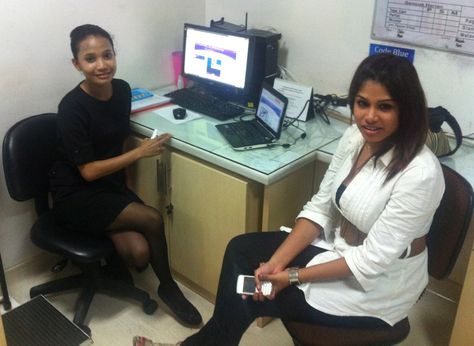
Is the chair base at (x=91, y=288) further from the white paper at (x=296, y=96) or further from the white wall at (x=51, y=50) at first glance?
the white paper at (x=296, y=96)

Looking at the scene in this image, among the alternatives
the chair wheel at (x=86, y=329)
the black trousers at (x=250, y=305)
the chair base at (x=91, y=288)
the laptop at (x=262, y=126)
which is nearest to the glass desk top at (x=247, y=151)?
the laptop at (x=262, y=126)

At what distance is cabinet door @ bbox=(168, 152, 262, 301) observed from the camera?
186 cm

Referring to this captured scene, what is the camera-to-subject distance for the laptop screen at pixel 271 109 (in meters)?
1.89

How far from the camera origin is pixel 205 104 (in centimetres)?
231

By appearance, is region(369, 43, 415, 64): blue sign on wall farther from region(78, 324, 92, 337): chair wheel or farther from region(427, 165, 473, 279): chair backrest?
region(78, 324, 92, 337): chair wheel

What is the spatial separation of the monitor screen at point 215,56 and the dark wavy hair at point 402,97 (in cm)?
103

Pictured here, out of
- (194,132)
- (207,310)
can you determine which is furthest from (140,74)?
(207,310)

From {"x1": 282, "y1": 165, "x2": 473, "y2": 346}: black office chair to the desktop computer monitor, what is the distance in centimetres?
113

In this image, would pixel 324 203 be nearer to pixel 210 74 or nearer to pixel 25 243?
pixel 210 74

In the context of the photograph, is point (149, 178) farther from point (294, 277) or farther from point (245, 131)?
point (294, 277)

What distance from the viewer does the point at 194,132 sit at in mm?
2064

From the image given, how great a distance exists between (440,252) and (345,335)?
37cm

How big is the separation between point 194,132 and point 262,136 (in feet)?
0.96

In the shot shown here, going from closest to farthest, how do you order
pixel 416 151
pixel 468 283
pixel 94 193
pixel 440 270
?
pixel 416 151, pixel 440 270, pixel 468 283, pixel 94 193
